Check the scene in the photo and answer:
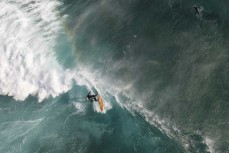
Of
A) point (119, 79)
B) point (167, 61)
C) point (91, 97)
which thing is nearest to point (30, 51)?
point (91, 97)

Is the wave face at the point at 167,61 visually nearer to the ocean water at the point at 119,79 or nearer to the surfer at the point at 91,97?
the ocean water at the point at 119,79

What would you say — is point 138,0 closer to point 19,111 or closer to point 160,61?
point 160,61

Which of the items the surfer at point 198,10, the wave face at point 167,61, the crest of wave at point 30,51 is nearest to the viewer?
the wave face at point 167,61

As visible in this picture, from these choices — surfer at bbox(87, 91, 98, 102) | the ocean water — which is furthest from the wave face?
surfer at bbox(87, 91, 98, 102)

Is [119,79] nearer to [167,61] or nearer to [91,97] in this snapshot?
[91,97]

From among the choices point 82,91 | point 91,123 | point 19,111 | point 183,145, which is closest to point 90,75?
point 82,91

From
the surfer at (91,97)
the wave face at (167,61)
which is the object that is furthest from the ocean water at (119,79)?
the surfer at (91,97)
